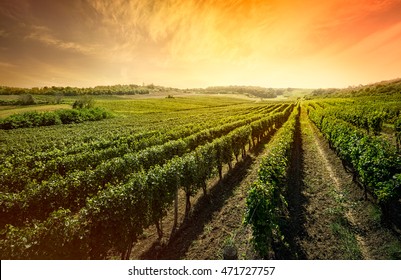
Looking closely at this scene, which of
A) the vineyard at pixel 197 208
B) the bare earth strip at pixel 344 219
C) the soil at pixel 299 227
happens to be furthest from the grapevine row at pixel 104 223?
the bare earth strip at pixel 344 219

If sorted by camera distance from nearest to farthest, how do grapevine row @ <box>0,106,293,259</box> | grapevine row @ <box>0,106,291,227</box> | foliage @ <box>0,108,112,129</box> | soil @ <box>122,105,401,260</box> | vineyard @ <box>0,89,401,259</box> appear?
grapevine row @ <box>0,106,293,259</box>
vineyard @ <box>0,89,401,259</box>
soil @ <box>122,105,401,260</box>
grapevine row @ <box>0,106,291,227</box>
foliage @ <box>0,108,112,129</box>

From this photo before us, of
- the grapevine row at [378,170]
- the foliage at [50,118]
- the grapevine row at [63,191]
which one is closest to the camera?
the grapevine row at [378,170]

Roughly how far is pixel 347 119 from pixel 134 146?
2845 cm

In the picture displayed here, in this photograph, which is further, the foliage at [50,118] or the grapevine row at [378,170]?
the foliage at [50,118]

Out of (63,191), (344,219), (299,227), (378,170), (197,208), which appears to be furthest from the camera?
(197,208)

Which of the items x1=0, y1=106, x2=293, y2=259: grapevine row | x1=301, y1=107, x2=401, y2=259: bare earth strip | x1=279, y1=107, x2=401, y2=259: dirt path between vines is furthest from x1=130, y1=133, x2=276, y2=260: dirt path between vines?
x1=301, y1=107, x2=401, y2=259: bare earth strip

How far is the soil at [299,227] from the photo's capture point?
7685 mm

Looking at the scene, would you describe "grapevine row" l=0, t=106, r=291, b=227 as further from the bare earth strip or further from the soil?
the bare earth strip

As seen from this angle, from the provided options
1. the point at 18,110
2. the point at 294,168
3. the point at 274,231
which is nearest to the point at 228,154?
the point at 294,168

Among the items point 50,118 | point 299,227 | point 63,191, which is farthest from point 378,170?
point 50,118

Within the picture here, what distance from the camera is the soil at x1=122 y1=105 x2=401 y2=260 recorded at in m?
7.68

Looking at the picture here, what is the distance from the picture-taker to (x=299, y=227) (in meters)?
9.08

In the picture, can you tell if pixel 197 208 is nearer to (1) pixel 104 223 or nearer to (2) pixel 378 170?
(1) pixel 104 223

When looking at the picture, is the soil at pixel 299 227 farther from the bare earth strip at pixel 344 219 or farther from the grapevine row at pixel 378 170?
the grapevine row at pixel 378 170
